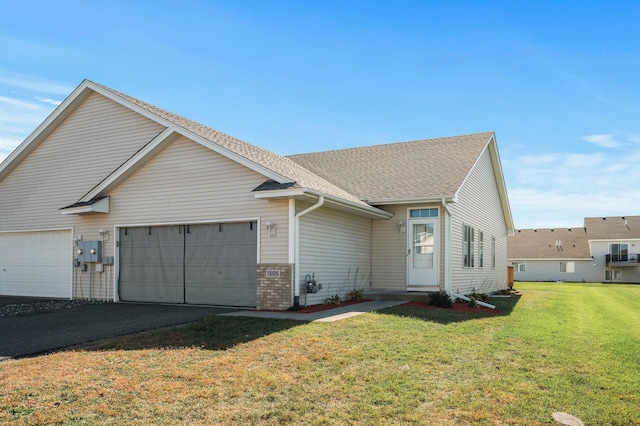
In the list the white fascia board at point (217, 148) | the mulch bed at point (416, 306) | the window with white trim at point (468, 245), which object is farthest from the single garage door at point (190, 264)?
the window with white trim at point (468, 245)

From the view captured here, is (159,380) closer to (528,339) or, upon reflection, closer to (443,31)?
(528,339)

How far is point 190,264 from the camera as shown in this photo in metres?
13.6

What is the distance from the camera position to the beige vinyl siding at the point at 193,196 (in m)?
12.2

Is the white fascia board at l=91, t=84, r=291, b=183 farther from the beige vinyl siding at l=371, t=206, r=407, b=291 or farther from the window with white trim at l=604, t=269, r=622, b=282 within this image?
the window with white trim at l=604, t=269, r=622, b=282

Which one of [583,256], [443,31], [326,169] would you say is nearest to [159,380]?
[443,31]

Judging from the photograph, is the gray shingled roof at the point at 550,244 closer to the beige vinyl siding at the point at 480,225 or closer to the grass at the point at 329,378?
the beige vinyl siding at the point at 480,225

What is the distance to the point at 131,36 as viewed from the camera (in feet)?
42.9

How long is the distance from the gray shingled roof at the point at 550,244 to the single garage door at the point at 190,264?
1489 inches

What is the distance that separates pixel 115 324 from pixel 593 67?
14.3m

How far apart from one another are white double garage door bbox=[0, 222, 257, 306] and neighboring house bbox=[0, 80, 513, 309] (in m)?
0.04

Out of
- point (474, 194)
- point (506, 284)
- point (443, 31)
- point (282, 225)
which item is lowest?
point (506, 284)

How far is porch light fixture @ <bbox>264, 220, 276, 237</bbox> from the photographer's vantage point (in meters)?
12.1

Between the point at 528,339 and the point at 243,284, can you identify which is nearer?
the point at 528,339

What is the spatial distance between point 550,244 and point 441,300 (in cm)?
3816
